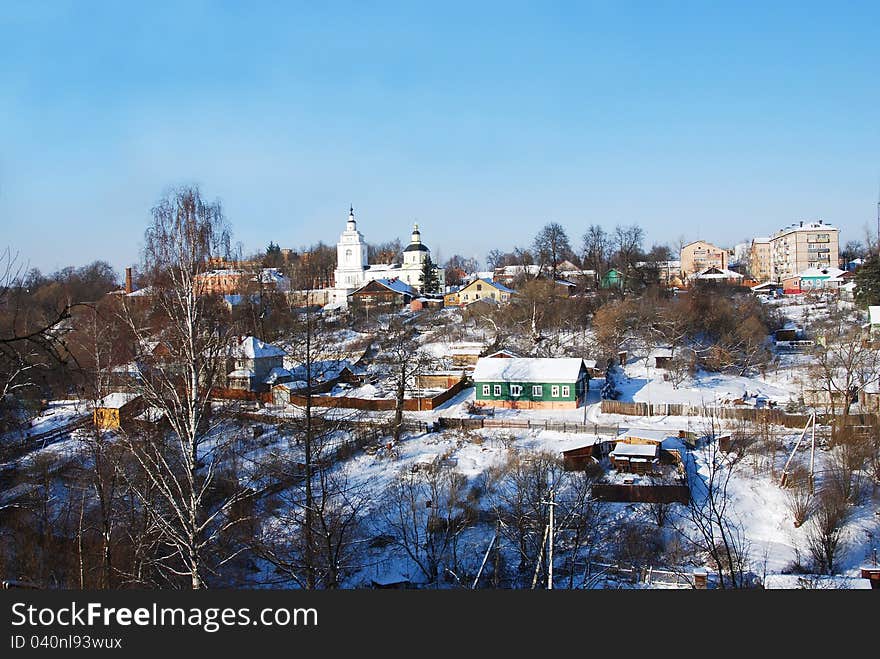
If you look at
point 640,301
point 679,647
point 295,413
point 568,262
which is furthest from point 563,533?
point 568,262

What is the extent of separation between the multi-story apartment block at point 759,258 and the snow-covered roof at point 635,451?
2385 inches

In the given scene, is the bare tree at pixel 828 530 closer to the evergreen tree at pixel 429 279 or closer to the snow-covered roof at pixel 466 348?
the snow-covered roof at pixel 466 348

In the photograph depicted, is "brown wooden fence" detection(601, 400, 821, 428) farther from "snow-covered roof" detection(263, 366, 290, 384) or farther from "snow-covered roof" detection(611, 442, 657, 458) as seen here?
"snow-covered roof" detection(263, 366, 290, 384)

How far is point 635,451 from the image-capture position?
1794cm

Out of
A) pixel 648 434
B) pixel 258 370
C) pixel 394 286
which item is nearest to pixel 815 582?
pixel 648 434

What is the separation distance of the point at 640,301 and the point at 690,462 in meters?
18.9

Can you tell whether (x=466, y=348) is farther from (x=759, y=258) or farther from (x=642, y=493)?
(x=759, y=258)

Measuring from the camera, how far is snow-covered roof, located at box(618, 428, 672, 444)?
18.8m

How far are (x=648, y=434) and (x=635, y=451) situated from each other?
1.44 meters

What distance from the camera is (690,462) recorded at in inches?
703

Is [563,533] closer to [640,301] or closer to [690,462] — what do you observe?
[690,462]

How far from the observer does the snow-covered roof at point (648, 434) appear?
18.8 meters

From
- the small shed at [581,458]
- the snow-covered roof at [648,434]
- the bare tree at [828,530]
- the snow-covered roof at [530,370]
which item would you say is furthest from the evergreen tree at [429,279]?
the bare tree at [828,530]

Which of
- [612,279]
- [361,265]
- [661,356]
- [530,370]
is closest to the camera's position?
[530,370]
